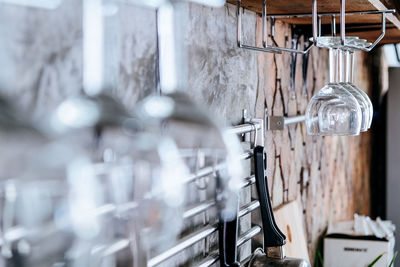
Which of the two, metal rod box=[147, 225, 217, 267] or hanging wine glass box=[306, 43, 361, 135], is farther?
hanging wine glass box=[306, 43, 361, 135]

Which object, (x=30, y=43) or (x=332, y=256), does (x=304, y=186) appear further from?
(x=30, y=43)

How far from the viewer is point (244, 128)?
118 cm

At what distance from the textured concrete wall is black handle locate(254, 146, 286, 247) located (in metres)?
0.10

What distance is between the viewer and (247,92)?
1.36 m

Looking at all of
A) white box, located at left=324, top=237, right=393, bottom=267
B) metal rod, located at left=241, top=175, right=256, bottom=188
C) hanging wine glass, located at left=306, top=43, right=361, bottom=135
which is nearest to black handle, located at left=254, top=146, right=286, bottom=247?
metal rod, located at left=241, top=175, right=256, bottom=188

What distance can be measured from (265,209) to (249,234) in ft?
0.22

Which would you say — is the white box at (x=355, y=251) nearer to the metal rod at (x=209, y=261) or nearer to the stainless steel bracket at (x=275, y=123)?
the stainless steel bracket at (x=275, y=123)

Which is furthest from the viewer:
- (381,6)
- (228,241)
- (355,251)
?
(355,251)

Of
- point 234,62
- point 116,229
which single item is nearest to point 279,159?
point 234,62

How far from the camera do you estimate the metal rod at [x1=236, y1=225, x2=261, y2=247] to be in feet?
3.87

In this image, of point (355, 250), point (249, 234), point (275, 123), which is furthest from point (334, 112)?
point (355, 250)

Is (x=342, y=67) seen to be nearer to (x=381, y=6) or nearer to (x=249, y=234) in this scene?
(x=381, y=6)

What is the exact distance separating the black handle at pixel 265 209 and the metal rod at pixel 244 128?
1.8 inches

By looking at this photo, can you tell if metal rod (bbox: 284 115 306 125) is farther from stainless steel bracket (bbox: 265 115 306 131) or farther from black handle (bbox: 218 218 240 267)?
black handle (bbox: 218 218 240 267)
